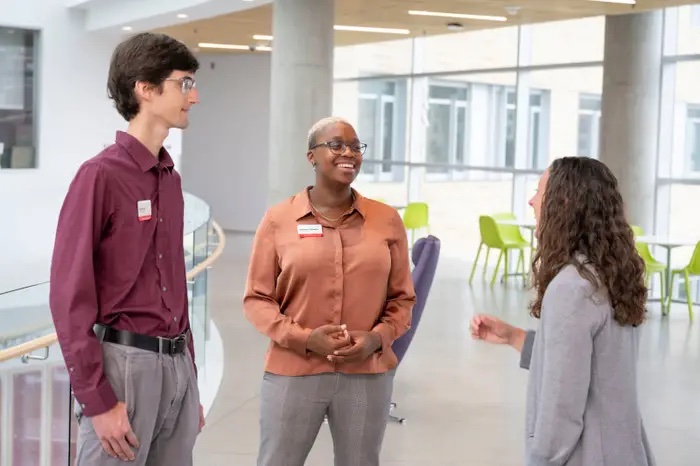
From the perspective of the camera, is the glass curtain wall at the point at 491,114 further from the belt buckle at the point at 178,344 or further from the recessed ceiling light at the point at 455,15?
the belt buckle at the point at 178,344

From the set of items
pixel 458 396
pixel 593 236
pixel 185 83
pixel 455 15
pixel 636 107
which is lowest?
pixel 458 396

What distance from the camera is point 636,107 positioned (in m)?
14.3

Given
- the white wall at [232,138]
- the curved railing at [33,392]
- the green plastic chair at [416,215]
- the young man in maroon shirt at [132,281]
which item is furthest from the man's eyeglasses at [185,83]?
the white wall at [232,138]

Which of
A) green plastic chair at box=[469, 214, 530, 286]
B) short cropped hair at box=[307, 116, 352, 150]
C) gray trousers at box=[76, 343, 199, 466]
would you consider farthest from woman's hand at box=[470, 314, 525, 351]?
green plastic chair at box=[469, 214, 530, 286]

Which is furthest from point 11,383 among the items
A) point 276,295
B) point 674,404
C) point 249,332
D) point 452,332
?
point 452,332

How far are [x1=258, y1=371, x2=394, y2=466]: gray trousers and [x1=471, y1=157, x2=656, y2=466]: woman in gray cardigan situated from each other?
0.65 metres

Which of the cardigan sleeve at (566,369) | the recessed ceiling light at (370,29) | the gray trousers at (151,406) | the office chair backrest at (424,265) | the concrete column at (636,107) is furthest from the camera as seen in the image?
the recessed ceiling light at (370,29)

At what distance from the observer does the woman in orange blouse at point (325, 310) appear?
3.33 meters

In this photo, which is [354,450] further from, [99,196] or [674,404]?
[674,404]

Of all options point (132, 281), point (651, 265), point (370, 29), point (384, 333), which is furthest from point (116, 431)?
point (370, 29)

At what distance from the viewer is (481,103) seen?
19.6 meters

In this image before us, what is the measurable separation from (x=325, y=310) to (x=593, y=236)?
96 cm

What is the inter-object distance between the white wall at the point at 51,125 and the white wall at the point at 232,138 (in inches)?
252

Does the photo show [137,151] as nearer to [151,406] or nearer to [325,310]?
[151,406]
